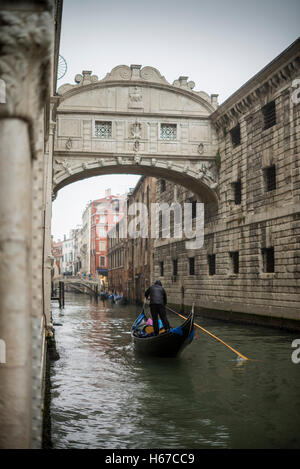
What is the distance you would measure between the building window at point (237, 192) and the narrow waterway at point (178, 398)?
5.99m

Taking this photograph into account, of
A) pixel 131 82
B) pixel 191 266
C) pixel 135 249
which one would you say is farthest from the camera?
pixel 135 249

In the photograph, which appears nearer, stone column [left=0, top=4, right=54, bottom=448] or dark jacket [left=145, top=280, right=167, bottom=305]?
stone column [left=0, top=4, right=54, bottom=448]

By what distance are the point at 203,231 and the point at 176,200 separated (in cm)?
340

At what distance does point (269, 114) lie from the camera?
13.3 m

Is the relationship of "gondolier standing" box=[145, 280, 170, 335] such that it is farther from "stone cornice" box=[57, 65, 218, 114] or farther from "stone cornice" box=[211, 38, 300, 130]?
"stone cornice" box=[57, 65, 218, 114]

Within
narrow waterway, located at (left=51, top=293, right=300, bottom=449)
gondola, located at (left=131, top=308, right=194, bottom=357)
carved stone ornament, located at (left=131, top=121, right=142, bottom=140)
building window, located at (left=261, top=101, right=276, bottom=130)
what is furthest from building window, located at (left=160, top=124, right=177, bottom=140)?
gondola, located at (left=131, top=308, right=194, bottom=357)

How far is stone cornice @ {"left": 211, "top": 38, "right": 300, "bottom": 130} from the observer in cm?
1188

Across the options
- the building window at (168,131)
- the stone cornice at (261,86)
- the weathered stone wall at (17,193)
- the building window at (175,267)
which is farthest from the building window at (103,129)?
the weathered stone wall at (17,193)

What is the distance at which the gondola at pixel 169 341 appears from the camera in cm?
793

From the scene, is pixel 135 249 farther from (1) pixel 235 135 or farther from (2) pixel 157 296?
(2) pixel 157 296

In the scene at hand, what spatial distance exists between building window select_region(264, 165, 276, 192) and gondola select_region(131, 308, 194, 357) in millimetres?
6226

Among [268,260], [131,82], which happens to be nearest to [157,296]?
[268,260]

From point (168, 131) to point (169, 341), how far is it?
9.41 meters
